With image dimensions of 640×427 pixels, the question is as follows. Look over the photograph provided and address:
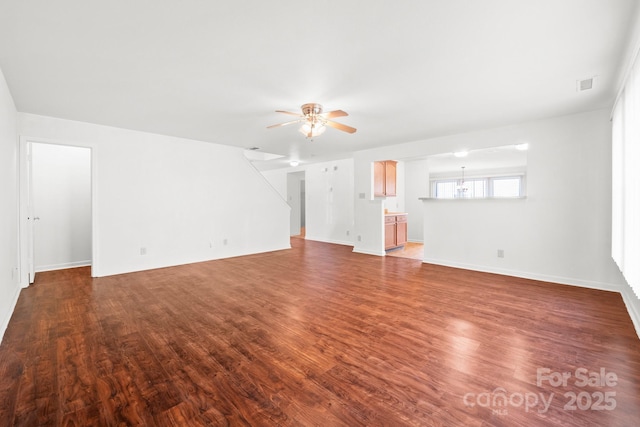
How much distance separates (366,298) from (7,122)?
4.43 meters

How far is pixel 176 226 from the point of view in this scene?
5355 mm

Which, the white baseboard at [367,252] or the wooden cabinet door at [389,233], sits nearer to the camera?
the white baseboard at [367,252]

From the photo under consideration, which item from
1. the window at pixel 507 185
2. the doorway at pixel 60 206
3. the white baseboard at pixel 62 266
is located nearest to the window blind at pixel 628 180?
the doorway at pixel 60 206

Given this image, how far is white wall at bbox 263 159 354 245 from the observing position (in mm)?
7961

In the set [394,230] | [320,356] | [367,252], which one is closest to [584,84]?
[320,356]

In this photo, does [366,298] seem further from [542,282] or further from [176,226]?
[176,226]

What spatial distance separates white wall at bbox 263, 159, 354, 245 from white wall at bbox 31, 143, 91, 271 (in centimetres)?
553

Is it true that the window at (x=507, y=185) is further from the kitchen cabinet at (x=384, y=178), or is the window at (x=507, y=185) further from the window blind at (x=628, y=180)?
the window blind at (x=628, y=180)

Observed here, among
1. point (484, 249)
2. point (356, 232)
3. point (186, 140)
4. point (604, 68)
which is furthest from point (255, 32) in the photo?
point (356, 232)

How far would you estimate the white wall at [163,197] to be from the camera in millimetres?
4496

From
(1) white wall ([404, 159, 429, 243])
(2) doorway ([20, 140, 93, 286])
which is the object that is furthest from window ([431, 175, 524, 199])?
(2) doorway ([20, 140, 93, 286])

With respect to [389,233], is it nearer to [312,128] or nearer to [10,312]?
[312,128]

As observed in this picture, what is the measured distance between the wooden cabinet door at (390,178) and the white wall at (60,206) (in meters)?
6.32

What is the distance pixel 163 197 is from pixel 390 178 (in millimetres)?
5059
